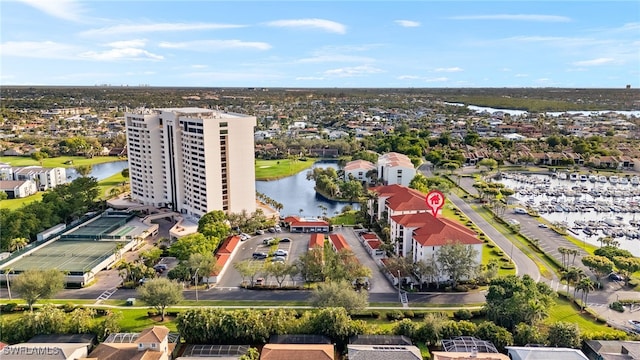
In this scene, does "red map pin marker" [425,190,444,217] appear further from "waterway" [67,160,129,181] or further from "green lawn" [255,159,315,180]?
"waterway" [67,160,129,181]

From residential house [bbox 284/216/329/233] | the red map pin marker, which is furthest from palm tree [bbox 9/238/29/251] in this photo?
the red map pin marker

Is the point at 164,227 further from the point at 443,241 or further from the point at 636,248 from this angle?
the point at 636,248

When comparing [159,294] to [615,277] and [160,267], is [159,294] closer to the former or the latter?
[160,267]

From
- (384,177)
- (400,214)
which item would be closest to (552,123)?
(384,177)

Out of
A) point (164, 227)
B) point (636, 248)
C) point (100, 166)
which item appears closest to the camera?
point (636, 248)

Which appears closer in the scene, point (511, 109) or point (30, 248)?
point (30, 248)

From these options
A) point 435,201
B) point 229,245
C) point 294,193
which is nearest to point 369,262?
point 435,201

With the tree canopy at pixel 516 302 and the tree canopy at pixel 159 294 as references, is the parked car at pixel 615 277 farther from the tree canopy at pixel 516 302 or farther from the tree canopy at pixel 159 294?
the tree canopy at pixel 159 294
